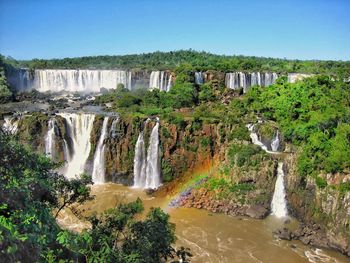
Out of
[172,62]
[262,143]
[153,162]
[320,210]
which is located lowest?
[320,210]

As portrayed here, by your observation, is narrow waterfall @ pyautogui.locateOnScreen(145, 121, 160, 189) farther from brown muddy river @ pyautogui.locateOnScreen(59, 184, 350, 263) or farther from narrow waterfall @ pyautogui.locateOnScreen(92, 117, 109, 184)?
narrow waterfall @ pyautogui.locateOnScreen(92, 117, 109, 184)

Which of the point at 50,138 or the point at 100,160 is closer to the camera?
the point at 100,160

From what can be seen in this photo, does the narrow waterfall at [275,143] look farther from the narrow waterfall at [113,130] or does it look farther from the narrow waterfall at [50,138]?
the narrow waterfall at [50,138]

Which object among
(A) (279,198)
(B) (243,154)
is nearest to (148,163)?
(B) (243,154)

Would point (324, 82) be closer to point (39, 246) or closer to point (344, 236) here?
point (344, 236)

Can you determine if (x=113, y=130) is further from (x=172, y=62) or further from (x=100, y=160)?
(x=172, y=62)

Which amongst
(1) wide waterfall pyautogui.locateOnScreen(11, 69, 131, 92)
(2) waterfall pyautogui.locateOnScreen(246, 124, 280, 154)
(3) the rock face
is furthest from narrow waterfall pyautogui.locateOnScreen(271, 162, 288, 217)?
(1) wide waterfall pyautogui.locateOnScreen(11, 69, 131, 92)
